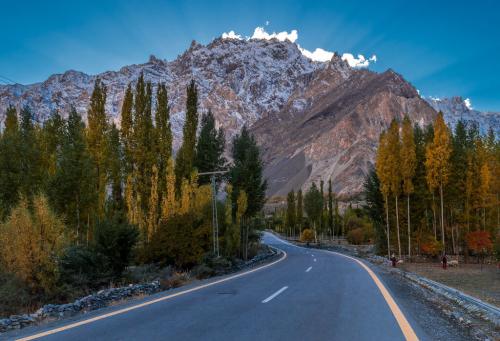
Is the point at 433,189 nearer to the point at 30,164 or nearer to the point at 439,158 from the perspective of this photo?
the point at 439,158

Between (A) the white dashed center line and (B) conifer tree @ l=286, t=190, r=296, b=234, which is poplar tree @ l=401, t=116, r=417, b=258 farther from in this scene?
(B) conifer tree @ l=286, t=190, r=296, b=234

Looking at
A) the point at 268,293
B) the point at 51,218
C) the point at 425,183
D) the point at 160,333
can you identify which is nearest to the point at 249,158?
the point at 425,183

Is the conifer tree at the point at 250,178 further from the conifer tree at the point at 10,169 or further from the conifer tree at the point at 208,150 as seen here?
the conifer tree at the point at 10,169

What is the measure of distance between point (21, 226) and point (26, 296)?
2.43 m

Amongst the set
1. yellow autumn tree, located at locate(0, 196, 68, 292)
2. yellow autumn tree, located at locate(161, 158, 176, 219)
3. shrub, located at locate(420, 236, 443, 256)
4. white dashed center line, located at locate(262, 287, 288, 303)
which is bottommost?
shrub, located at locate(420, 236, 443, 256)

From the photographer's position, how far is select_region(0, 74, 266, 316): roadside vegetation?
15023 millimetres

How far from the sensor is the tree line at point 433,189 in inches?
1430

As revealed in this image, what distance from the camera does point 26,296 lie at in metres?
14.1

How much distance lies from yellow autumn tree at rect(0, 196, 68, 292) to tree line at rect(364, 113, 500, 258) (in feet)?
92.1

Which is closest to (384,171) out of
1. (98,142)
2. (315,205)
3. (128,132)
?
(128,132)

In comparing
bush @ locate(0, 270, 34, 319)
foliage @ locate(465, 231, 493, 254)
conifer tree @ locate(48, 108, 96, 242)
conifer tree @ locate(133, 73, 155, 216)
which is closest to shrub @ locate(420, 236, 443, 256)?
foliage @ locate(465, 231, 493, 254)

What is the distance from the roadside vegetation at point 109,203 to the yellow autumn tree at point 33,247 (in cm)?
4

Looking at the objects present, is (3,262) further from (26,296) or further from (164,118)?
(164,118)

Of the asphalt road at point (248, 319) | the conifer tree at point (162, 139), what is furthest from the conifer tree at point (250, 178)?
the asphalt road at point (248, 319)
